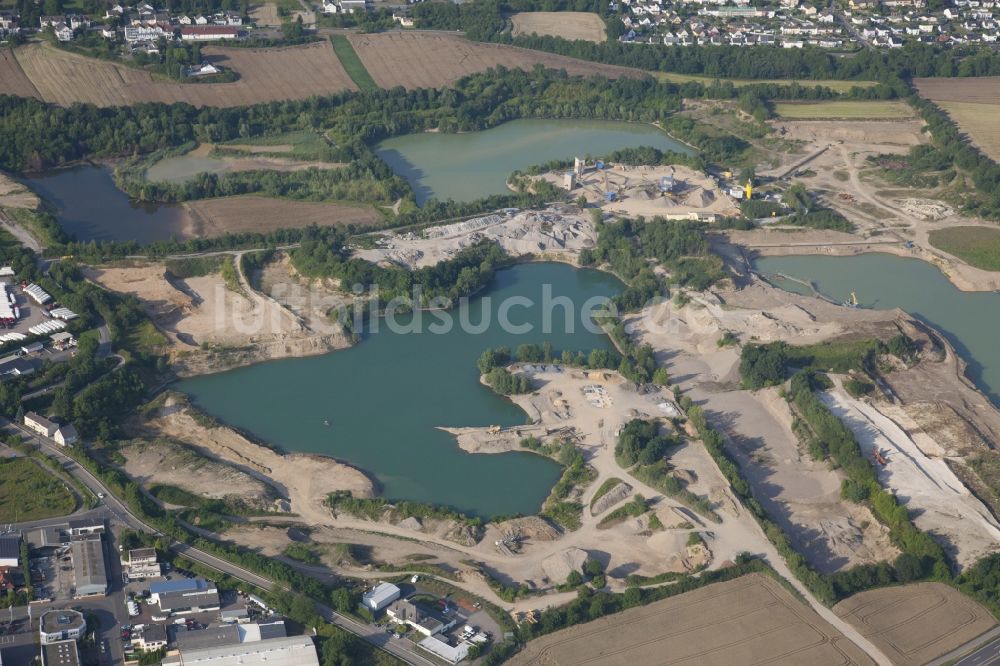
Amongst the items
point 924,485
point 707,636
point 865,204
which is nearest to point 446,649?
point 707,636

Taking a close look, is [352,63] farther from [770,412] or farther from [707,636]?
[707,636]

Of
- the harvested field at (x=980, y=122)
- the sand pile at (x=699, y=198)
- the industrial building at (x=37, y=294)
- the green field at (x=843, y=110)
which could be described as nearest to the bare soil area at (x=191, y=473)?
the industrial building at (x=37, y=294)

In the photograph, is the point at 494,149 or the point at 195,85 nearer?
the point at 494,149

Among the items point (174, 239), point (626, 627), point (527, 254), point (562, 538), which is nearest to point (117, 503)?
point (562, 538)

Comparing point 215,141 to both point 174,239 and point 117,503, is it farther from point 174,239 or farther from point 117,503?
point 117,503

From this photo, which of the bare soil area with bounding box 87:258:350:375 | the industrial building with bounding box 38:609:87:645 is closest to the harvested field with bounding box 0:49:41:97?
the bare soil area with bounding box 87:258:350:375
